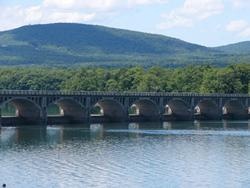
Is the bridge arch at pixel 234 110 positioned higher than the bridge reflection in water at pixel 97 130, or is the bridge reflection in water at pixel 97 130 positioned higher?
the bridge arch at pixel 234 110

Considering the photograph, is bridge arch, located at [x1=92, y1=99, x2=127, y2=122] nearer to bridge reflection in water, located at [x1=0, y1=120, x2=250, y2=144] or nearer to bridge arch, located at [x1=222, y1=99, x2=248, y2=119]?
bridge reflection in water, located at [x1=0, y1=120, x2=250, y2=144]

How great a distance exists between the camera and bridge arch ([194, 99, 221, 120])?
5576 inches

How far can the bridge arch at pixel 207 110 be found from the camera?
465 feet

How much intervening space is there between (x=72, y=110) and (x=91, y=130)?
15041 mm

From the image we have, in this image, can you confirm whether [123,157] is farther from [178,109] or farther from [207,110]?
[207,110]

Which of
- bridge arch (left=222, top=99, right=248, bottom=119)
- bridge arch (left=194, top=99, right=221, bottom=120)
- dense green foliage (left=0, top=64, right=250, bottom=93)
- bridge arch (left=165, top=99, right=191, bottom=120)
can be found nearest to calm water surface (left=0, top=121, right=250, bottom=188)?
bridge arch (left=165, top=99, right=191, bottom=120)

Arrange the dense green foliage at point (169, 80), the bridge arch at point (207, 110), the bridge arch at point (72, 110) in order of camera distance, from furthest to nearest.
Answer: the dense green foliage at point (169, 80)
the bridge arch at point (207, 110)
the bridge arch at point (72, 110)

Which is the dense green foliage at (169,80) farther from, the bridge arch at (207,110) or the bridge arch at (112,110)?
the bridge arch at (112,110)

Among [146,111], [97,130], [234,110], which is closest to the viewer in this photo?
[97,130]

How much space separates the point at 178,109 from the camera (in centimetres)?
13862

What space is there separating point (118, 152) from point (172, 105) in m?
61.3

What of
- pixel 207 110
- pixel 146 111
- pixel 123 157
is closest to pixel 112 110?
pixel 146 111

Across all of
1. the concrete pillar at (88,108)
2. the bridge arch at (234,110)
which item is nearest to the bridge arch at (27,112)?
the concrete pillar at (88,108)

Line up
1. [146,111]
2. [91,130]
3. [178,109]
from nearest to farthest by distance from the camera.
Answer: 1. [91,130]
2. [146,111]
3. [178,109]
